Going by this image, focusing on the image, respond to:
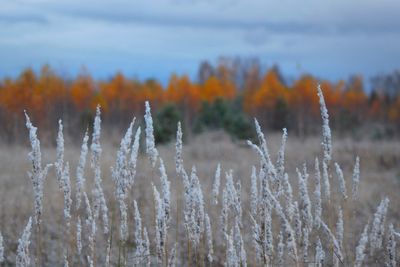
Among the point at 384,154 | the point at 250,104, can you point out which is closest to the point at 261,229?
the point at 384,154

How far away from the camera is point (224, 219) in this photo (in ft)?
10.9

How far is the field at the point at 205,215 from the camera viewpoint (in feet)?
9.45

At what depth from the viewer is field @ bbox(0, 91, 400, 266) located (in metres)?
2.88

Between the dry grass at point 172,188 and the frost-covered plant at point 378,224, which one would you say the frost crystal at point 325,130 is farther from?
the dry grass at point 172,188

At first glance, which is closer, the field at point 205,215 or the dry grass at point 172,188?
the field at point 205,215

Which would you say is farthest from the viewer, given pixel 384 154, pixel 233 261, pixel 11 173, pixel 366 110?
pixel 366 110

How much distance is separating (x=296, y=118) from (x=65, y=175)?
131 ft

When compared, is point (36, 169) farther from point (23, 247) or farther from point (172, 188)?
point (172, 188)

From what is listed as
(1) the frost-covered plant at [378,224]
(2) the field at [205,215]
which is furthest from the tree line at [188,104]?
(1) the frost-covered plant at [378,224]

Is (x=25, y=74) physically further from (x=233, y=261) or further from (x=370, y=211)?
(x=233, y=261)

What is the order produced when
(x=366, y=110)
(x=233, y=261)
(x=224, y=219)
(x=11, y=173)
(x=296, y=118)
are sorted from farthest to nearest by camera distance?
(x=366, y=110), (x=296, y=118), (x=11, y=173), (x=224, y=219), (x=233, y=261)

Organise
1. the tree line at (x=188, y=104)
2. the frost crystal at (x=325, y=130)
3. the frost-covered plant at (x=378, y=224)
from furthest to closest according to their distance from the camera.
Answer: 1. the tree line at (x=188, y=104)
2. the frost-covered plant at (x=378, y=224)
3. the frost crystal at (x=325, y=130)

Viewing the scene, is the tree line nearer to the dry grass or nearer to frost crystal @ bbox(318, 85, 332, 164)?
the dry grass

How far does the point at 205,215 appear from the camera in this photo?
3.43 metres
